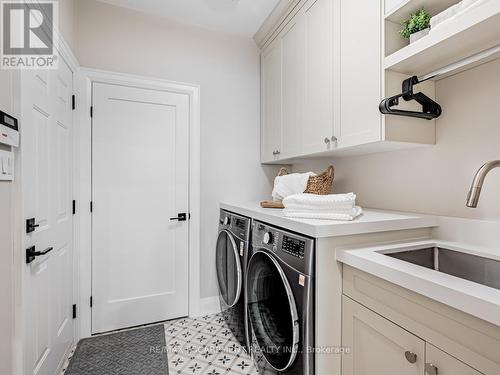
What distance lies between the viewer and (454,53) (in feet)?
3.79

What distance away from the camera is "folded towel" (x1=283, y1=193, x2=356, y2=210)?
1287mm

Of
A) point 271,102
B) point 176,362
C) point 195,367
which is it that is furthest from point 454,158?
point 176,362

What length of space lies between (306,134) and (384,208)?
74 cm

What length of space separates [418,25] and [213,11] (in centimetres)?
163

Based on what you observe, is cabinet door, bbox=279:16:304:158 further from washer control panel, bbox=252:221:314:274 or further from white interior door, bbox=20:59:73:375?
white interior door, bbox=20:59:73:375

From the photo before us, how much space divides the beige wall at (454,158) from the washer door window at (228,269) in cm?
109

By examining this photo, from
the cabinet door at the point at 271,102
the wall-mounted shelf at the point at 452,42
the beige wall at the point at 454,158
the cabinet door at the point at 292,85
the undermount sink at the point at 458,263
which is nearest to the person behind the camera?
the wall-mounted shelf at the point at 452,42

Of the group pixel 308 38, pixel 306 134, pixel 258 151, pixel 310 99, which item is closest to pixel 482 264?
pixel 306 134

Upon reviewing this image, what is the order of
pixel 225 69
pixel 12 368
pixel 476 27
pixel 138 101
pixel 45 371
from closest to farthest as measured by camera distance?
pixel 476 27
pixel 12 368
pixel 45 371
pixel 138 101
pixel 225 69

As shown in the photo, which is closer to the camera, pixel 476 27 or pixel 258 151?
pixel 476 27

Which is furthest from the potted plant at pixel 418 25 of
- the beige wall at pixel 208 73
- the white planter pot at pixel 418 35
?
the beige wall at pixel 208 73

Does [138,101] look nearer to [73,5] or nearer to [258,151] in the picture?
[73,5]

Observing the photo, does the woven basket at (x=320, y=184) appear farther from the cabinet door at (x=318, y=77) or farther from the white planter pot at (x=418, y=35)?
the white planter pot at (x=418, y=35)

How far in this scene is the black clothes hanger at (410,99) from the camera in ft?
4.03
